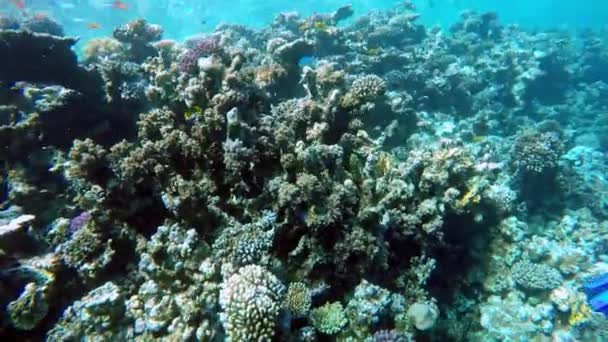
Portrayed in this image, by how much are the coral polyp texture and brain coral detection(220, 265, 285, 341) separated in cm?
2

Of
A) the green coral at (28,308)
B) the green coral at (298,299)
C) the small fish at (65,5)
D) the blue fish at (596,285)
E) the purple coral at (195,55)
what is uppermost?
the small fish at (65,5)

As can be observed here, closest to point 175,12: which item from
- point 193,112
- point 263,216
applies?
point 193,112

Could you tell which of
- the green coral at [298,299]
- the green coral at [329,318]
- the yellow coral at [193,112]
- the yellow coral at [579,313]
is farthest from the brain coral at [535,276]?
the yellow coral at [193,112]

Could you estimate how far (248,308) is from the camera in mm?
2855

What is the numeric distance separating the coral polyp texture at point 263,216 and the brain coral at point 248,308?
2 cm

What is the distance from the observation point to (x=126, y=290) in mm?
3672

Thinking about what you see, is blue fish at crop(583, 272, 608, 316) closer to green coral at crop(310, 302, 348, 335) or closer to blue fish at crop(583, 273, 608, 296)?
blue fish at crop(583, 273, 608, 296)

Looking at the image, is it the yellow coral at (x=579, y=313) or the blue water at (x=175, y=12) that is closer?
the yellow coral at (x=579, y=313)

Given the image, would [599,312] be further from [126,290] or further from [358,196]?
[126,290]

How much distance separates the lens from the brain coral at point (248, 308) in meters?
2.85

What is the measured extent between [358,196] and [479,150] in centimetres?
574

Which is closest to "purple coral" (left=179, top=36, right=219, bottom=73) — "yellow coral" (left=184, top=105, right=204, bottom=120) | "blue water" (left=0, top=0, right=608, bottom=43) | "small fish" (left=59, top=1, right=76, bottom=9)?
"yellow coral" (left=184, top=105, right=204, bottom=120)

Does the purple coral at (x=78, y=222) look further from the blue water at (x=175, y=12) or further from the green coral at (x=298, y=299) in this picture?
the blue water at (x=175, y=12)

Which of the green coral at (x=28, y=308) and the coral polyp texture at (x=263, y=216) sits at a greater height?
the coral polyp texture at (x=263, y=216)
